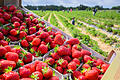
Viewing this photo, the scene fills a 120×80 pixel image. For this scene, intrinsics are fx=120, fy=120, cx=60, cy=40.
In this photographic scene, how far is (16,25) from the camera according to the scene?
2.51m

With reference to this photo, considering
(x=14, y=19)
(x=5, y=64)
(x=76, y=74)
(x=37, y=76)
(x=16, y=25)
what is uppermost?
(x=14, y=19)

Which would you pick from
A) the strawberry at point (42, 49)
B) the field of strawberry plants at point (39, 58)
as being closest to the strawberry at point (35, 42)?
the field of strawberry plants at point (39, 58)

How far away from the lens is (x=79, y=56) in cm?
204

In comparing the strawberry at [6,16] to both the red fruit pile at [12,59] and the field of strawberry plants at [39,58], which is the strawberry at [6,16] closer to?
the field of strawberry plants at [39,58]

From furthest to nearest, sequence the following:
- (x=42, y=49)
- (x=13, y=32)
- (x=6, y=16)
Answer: (x=6, y=16) → (x=13, y=32) → (x=42, y=49)

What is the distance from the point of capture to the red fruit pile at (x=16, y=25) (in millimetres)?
2303

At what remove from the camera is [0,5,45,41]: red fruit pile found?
2.30m

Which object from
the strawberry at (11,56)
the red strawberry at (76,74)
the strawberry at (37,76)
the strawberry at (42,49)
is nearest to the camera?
the strawberry at (37,76)

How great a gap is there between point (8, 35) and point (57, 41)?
961 millimetres

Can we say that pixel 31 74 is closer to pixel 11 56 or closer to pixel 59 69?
pixel 11 56

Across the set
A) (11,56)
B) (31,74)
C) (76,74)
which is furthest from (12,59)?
(76,74)

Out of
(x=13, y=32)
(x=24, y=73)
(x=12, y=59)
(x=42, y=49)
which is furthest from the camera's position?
(x=13, y=32)

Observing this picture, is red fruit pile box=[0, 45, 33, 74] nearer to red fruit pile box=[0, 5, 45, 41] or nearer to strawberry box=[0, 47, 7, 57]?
strawberry box=[0, 47, 7, 57]

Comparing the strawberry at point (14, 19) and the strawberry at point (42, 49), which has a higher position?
the strawberry at point (14, 19)
